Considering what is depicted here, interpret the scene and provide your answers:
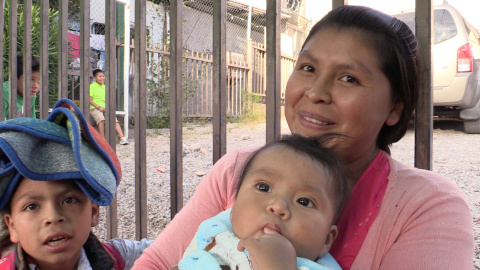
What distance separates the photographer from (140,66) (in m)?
2.54

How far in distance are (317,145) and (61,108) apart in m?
1.11

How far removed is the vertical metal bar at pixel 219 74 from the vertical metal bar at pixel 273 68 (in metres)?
0.25

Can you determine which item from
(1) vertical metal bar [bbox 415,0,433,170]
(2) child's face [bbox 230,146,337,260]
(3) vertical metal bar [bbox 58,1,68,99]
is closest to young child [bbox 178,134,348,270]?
(2) child's face [bbox 230,146,337,260]

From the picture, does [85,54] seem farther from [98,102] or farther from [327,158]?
[98,102]

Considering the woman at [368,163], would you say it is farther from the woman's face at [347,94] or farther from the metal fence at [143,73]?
the metal fence at [143,73]

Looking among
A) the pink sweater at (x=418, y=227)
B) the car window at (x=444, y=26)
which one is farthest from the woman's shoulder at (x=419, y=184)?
the car window at (x=444, y=26)

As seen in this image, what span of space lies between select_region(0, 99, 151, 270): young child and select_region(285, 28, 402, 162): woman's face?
0.91 meters

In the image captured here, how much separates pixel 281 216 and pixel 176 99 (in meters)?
1.25

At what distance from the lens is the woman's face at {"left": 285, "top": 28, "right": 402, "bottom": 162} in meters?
1.42

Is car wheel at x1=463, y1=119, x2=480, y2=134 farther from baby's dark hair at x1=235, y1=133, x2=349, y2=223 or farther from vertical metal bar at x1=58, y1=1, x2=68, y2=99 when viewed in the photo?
baby's dark hair at x1=235, y1=133, x2=349, y2=223

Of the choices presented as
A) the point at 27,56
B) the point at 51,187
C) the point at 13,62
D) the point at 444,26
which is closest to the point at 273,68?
the point at 51,187

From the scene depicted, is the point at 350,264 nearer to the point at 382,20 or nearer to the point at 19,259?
the point at 382,20

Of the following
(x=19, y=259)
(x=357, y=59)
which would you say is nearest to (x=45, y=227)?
(x=19, y=259)

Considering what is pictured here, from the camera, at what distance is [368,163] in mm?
1506
